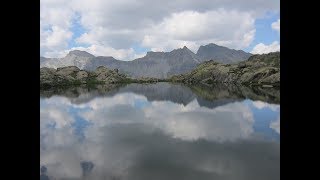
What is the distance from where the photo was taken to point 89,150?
47.5 meters

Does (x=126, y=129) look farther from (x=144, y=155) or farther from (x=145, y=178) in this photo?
(x=145, y=178)

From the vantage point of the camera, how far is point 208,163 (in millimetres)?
39531
